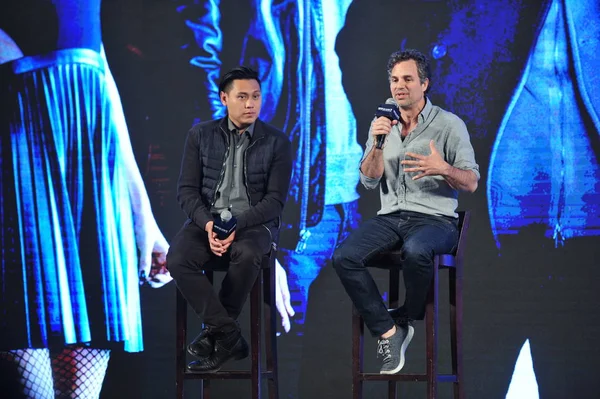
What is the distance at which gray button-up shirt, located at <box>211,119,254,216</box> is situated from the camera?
10.7ft

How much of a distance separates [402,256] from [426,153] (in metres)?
0.47

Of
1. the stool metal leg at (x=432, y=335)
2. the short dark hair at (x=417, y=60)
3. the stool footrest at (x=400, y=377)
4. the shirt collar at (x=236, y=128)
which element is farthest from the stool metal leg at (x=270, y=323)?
the short dark hair at (x=417, y=60)

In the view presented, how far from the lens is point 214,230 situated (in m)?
3.03

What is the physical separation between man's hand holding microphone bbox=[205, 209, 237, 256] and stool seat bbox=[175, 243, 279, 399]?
10 centimetres

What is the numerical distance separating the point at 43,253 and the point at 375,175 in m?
2.11

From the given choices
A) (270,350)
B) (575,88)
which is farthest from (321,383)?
(575,88)

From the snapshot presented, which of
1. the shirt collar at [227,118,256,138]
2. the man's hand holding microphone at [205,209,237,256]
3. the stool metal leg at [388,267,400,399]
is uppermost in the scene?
the shirt collar at [227,118,256,138]

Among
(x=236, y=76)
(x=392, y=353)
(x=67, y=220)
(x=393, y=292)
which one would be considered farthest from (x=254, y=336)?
(x=67, y=220)

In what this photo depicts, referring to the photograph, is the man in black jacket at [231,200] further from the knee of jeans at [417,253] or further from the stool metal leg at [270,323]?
the knee of jeans at [417,253]

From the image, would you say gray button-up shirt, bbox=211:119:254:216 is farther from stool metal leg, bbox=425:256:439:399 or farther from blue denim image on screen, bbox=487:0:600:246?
blue denim image on screen, bbox=487:0:600:246

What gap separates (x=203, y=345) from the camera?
300cm

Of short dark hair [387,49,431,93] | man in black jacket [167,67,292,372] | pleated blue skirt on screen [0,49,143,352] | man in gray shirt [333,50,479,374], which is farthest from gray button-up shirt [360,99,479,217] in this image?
pleated blue skirt on screen [0,49,143,352]

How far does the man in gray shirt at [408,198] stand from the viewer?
2992mm

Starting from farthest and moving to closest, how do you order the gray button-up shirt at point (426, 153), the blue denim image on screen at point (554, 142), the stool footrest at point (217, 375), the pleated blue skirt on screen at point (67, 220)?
1. the pleated blue skirt on screen at point (67, 220)
2. the blue denim image on screen at point (554, 142)
3. the gray button-up shirt at point (426, 153)
4. the stool footrest at point (217, 375)
